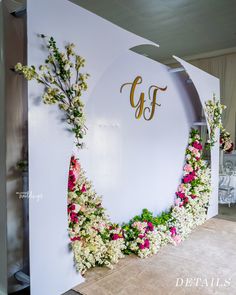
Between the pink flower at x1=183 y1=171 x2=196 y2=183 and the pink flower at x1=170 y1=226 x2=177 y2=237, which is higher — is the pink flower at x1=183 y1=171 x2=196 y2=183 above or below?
above

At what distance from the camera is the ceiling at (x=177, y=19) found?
5.16m

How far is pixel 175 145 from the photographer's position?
4676 millimetres

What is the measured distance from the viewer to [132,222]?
3750mm

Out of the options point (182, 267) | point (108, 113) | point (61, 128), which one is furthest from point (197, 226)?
point (61, 128)

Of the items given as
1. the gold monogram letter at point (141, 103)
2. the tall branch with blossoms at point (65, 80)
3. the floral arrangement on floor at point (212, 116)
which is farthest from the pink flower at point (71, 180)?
the floral arrangement on floor at point (212, 116)

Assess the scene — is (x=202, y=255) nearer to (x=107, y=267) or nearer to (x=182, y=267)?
(x=182, y=267)

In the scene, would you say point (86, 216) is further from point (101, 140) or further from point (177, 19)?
point (177, 19)

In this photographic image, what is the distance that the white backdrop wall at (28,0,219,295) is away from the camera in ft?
7.41

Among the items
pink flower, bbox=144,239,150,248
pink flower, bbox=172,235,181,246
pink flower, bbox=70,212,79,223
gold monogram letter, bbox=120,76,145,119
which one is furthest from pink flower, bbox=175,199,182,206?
pink flower, bbox=70,212,79,223

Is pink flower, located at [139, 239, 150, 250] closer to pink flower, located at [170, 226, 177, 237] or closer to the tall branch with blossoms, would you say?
pink flower, located at [170, 226, 177, 237]

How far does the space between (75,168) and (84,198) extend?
0.34m

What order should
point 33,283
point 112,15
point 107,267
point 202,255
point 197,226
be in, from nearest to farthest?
point 33,283, point 107,267, point 202,255, point 197,226, point 112,15

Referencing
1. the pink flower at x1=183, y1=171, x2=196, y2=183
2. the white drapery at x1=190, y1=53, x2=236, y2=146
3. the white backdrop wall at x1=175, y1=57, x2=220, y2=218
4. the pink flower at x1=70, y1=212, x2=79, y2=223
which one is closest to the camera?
the pink flower at x1=70, y1=212, x2=79, y2=223

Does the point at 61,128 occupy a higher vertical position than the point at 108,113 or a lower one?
lower
